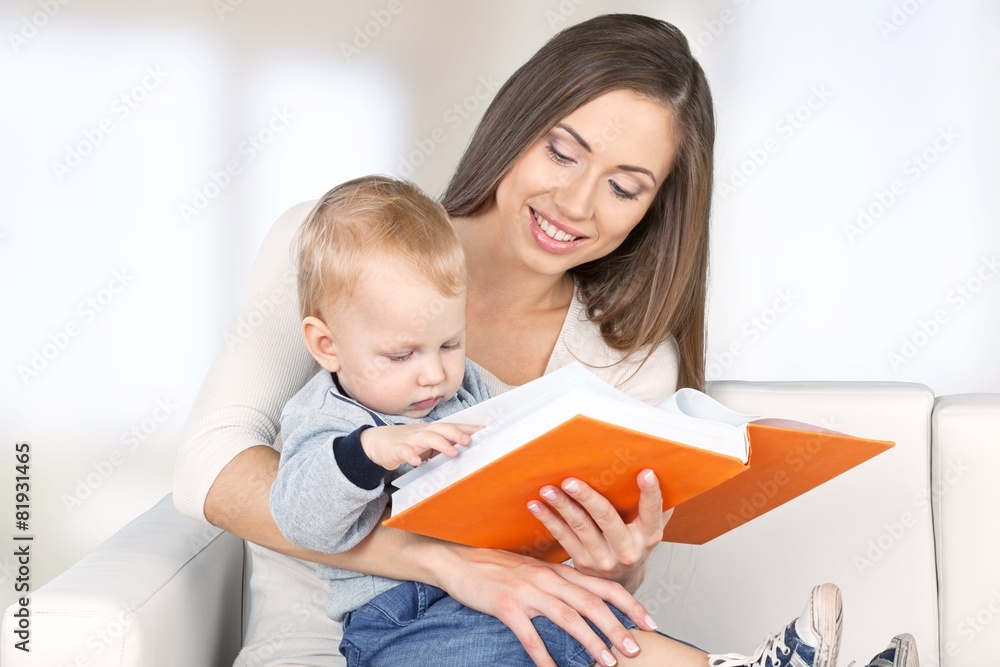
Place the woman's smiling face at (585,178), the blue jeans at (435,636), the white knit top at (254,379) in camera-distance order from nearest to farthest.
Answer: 1. the blue jeans at (435,636)
2. the white knit top at (254,379)
3. the woman's smiling face at (585,178)

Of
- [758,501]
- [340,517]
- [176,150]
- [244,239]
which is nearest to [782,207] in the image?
[244,239]

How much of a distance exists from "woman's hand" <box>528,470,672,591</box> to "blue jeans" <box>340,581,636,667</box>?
7 centimetres

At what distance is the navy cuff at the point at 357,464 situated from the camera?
1178 mm

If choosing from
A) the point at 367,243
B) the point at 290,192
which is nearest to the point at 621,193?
the point at 367,243

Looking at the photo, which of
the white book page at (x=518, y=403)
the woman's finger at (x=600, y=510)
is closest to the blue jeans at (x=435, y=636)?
the woman's finger at (x=600, y=510)

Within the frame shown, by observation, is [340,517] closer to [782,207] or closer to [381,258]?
[381,258]

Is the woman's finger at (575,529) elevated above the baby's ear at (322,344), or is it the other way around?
the baby's ear at (322,344)

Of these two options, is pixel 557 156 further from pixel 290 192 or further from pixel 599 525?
pixel 290 192

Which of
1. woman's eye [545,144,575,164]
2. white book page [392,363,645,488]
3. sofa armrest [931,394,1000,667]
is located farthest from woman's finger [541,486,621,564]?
sofa armrest [931,394,1000,667]

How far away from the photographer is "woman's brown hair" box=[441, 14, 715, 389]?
1758mm

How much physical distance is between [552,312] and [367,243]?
2.31ft

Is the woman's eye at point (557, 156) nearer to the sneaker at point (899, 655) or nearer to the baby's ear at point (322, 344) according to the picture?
the baby's ear at point (322, 344)

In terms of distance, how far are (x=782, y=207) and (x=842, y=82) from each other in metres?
0.56

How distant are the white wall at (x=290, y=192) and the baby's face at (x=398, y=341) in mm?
2784
